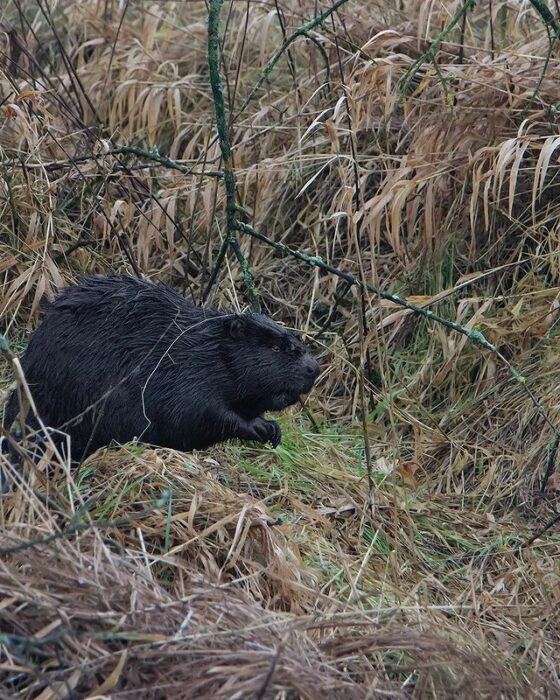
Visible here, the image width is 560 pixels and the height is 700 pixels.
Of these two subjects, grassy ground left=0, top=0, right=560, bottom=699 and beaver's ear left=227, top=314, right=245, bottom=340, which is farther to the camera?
beaver's ear left=227, top=314, right=245, bottom=340

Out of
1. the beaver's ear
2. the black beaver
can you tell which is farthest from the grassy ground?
the beaver's ear

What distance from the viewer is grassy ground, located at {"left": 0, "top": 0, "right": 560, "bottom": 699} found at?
7.52ft

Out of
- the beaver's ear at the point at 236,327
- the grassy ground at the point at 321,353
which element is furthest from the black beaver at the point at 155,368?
the grassy ground at the point at 321,353

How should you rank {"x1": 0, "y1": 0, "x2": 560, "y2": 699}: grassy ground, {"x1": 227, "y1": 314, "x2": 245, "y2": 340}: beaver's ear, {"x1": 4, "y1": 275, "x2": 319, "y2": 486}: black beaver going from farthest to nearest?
{"x1": 227, "y1": 314, "x2": 245, "y2": 340}: beaver's ear, {"x1": 4, "y1": 275, "x2": 319, "y2": 486}: black beaver, {"x1": 0, "y1": 0, "x2": 560, "y2": 699}: grassy ground

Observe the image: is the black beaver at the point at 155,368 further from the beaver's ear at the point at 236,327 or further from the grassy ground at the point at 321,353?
the grassy ground at the point at 321,353

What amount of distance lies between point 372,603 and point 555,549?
0.83m

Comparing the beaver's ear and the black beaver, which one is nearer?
the black beaver

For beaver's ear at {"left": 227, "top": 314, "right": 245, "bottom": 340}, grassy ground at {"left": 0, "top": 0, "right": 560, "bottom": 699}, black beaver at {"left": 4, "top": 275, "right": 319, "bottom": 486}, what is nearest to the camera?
grassy ground at {"left": 0, "top": 0, "right": 560, "bottom": 699}

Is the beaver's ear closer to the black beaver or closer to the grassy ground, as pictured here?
the black beaver

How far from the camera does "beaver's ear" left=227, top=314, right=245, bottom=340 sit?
3322mm

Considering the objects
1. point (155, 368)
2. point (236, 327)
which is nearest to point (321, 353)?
point (236, 327)

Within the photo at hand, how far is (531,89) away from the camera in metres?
4.15

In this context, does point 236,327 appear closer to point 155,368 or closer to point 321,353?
point 155,368

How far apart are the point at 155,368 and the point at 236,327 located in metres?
0.26
